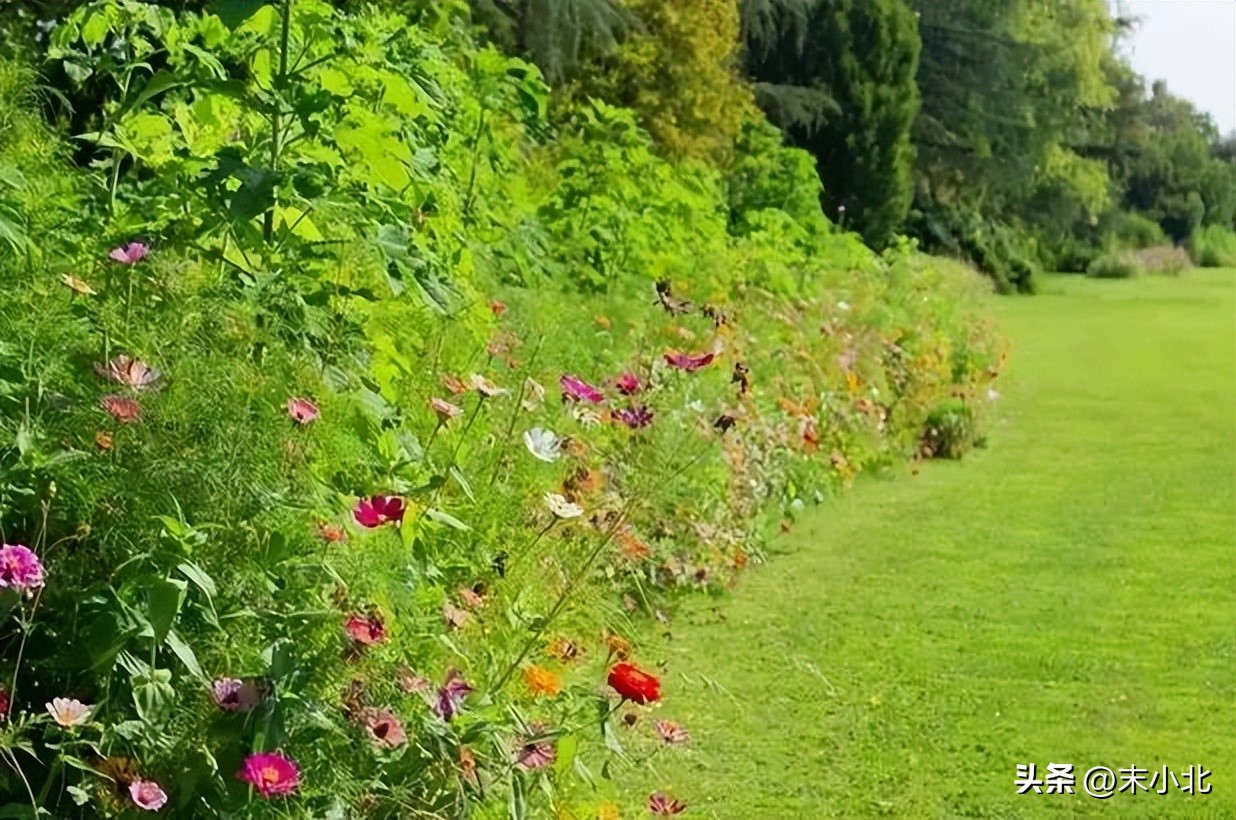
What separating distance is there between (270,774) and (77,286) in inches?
28.4

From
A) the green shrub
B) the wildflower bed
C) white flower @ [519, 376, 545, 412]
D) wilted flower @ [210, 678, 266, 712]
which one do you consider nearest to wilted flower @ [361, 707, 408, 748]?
the wildflower bed

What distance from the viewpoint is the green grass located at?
3.43 metres

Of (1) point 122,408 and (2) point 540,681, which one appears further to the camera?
(2) point 540,681

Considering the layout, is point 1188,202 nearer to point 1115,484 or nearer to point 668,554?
point 1115,484

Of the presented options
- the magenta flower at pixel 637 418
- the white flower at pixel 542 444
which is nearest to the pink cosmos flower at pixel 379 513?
the white flower at pixel 542 444

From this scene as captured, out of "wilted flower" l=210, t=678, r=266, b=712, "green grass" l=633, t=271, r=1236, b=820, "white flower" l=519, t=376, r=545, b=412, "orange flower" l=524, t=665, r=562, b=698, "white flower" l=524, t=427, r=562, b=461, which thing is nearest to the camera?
"wilted flower" l=210, t=678, r=266, b=712

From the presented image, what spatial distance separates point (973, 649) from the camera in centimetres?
461

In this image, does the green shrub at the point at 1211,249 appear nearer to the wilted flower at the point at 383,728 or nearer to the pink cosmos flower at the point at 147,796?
the wilted flower at the point at 383,728

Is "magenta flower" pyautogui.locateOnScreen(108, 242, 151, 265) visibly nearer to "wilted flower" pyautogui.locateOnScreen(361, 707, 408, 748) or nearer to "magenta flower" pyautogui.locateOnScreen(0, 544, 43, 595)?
"magenta flower" pyautogui.locateOnScreen(0, 544, 43, 595)

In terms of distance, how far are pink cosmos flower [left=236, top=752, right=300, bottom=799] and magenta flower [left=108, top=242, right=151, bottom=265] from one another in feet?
2.27

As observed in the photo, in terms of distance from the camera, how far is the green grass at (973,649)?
11.3 ft

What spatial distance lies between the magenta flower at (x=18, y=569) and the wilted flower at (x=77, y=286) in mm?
428

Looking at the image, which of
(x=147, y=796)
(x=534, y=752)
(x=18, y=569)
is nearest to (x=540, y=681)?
(x=534, y=752)

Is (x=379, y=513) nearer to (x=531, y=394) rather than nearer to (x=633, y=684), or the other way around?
(x=633, y=684)
